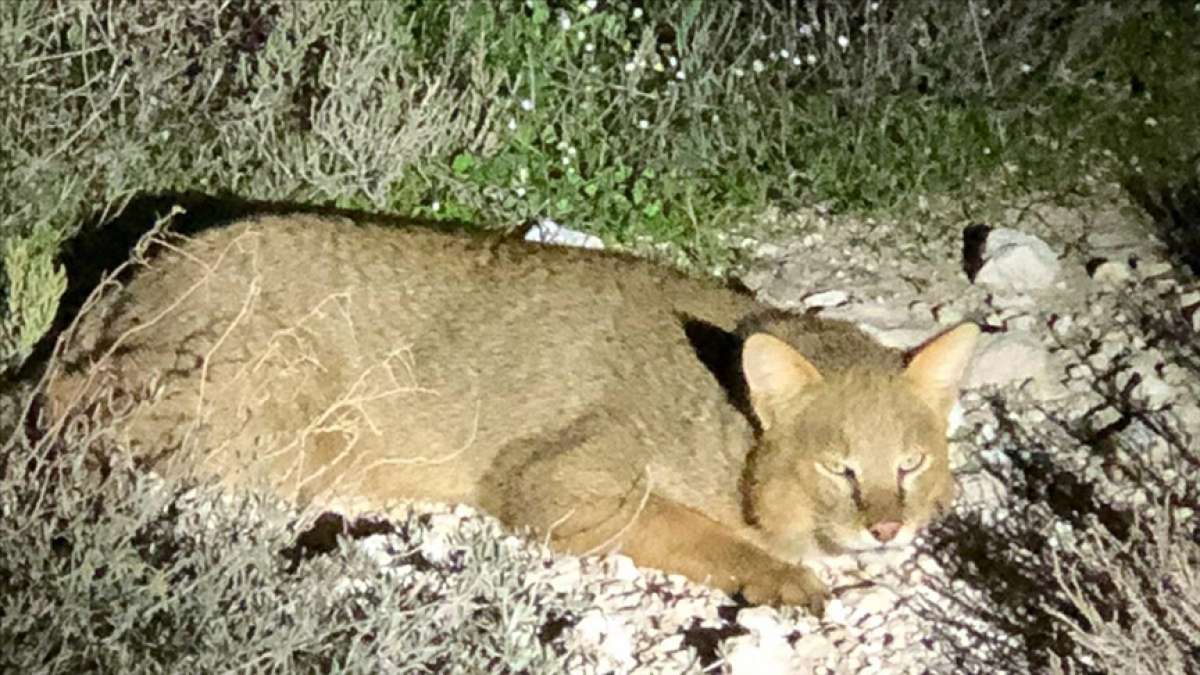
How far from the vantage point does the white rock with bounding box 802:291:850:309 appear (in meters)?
6.30

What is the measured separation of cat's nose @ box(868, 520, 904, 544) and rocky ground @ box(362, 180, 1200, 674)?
322 mm

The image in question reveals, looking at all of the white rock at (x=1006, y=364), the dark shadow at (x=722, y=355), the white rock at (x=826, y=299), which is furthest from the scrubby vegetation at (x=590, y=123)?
the dark shadow at (x=722, y=355)

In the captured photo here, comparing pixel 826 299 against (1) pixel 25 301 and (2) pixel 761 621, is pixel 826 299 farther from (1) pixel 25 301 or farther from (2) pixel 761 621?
(1) pixel 25 301

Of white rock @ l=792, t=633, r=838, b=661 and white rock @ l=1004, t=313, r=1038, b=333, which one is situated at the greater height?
white rock @ l=1004, t=313, r=1038, b=333

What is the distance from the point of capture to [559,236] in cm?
637

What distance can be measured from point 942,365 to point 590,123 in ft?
8.44

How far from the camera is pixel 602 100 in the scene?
718 centimetres

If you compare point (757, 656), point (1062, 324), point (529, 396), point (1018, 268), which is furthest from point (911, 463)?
point (1018, 268)

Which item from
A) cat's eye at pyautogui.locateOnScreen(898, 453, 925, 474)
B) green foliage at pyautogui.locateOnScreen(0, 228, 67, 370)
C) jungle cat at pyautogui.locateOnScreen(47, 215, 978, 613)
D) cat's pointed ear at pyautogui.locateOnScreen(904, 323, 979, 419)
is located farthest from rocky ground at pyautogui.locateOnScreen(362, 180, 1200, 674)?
green foliage at pyautogui.locateOnScreen(0, 228, 67, 370)

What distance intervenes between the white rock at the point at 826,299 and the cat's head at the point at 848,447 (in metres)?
1.43

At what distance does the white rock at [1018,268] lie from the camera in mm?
6438

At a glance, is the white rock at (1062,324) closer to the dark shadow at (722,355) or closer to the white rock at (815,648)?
the dark shadow at (722,355)

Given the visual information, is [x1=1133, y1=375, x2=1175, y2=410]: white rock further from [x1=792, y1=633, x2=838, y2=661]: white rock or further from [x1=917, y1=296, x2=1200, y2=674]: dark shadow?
[x1=792, y1=633, x2=838, y2=661]: white rock

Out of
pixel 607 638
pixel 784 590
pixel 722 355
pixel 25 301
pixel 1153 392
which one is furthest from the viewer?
pixel 1153 392
